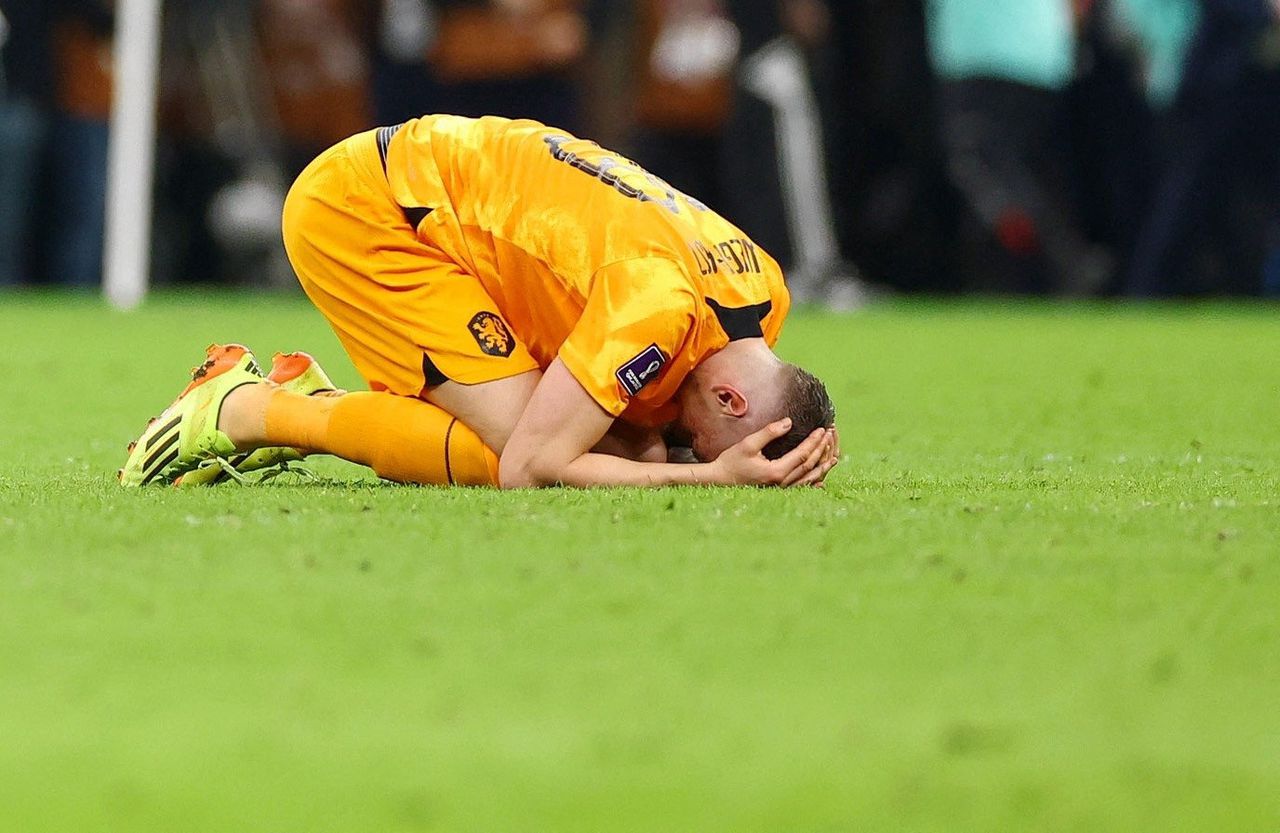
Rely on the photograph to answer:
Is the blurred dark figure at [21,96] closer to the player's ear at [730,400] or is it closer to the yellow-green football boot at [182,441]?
the yellow-green football boot at [182,441]

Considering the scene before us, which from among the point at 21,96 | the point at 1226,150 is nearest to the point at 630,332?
the point at 21,96

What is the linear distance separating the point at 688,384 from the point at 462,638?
1346mm

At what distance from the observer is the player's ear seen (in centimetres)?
386

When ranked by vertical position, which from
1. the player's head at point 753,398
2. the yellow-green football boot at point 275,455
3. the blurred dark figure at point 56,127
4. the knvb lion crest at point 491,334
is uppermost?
the knvb lion crest at point 491,334

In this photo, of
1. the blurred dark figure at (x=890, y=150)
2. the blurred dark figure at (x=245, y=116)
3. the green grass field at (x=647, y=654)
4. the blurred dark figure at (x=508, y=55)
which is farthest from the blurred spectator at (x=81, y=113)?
the green grass field at (x=647, y=654)

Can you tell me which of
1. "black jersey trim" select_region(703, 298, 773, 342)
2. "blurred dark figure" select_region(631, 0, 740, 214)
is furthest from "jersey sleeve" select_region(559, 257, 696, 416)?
"blurred dark figure" select_region(631, 0, 740, 214)

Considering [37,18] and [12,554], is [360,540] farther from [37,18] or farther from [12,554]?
[37,18]

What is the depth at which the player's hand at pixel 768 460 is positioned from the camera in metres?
3.86

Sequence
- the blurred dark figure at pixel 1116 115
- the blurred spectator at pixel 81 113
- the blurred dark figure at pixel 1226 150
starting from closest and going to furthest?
the blurred spectator at pixel 81 113
the blurred dark figure at pixel 1226 150
the blurred dark figure at pixel 1116 115

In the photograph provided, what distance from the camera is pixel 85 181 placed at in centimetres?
1166

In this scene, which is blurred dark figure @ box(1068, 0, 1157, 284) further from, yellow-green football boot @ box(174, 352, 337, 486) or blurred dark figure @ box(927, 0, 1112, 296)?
yellow-green football boot @ box(174, 352, 337, 486)

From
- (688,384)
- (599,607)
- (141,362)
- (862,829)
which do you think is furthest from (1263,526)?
(141,362)

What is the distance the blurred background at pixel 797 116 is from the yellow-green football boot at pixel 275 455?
23.0 feet

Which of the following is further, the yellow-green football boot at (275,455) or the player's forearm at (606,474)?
the yellow-green football boot at (275,455)
